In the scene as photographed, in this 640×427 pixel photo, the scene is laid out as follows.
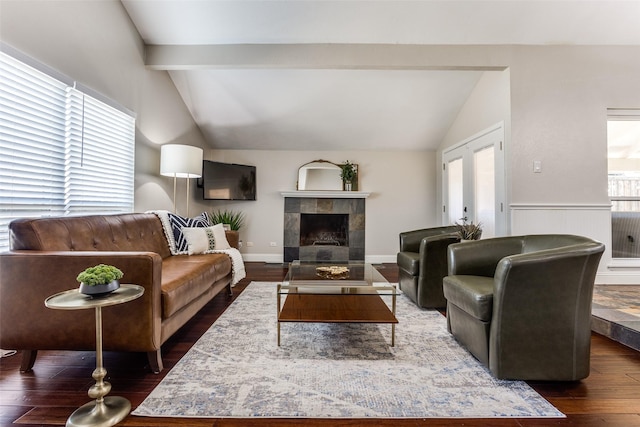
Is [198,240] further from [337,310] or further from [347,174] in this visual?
[347,174]

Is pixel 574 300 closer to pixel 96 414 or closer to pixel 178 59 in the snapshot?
pixel 96 414

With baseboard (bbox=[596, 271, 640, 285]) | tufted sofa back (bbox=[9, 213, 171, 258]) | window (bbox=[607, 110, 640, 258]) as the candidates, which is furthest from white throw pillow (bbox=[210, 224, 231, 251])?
window (bbox=[607, 110, 640, 258])

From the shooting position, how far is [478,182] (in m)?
4.08

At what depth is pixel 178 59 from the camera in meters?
3.43

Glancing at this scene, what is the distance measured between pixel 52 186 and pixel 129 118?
3.84ft

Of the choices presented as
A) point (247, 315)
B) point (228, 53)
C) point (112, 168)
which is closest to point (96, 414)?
point (247, 315)

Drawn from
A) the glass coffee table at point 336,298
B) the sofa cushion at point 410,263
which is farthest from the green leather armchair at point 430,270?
the glass coffee table at point 336,298

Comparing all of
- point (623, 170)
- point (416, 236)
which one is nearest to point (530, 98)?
point (623, 170)

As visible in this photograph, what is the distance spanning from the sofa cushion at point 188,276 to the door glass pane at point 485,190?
3.15 meters

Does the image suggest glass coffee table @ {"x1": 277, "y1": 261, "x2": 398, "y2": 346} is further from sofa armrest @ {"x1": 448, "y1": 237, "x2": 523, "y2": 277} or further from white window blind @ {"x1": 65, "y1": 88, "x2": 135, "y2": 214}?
white window blind @ {"x1": 65, "y1": 88, "x2": 135, "y2": 214}

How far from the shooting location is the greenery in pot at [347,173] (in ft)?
17.6

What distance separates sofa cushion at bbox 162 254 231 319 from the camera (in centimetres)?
182

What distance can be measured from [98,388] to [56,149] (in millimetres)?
1955

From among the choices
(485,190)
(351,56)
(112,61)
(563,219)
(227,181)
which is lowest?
(563,219)
